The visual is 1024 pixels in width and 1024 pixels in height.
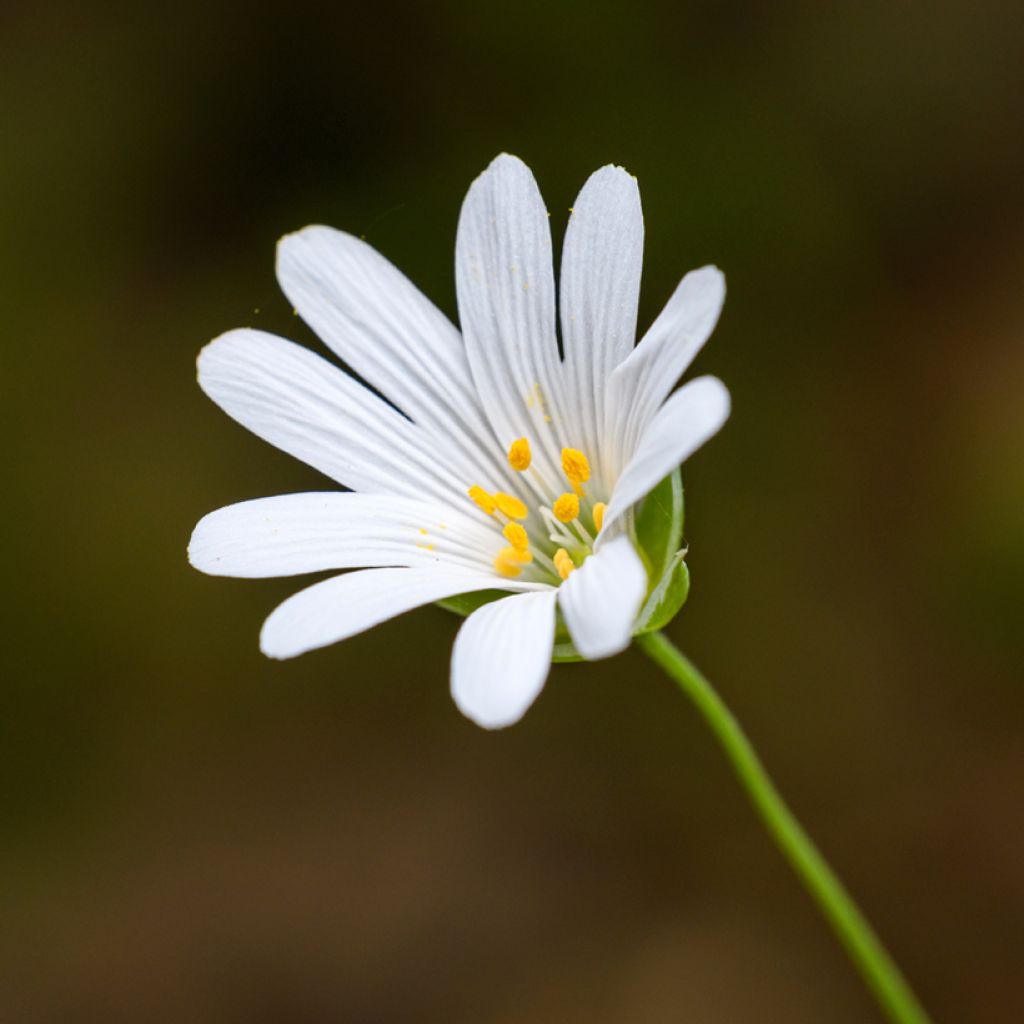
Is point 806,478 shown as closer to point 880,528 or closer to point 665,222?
point 880,528

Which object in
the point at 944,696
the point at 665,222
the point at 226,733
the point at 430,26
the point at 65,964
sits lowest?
the point at 944,696

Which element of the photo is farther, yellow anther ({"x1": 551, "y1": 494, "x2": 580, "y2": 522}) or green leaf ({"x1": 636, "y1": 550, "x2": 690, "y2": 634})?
yellow anther ({"x1": 551, "y1": 494, "x2": 580, "y2": 522})

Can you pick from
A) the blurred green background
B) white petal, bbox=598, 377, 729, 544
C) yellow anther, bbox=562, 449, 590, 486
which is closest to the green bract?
white petal, bbox=598, 377, 729, 544

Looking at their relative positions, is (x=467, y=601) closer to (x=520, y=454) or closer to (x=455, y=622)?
(x=520, y=454)

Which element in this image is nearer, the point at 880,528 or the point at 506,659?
the point at 506,659

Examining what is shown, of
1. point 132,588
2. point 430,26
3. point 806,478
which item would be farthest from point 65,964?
point 430,26

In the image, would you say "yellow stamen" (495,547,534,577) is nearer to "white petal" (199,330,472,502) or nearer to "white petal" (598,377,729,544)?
"white petal" (199,330,472,502)

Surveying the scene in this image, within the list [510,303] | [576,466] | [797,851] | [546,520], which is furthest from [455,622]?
[797,851]
